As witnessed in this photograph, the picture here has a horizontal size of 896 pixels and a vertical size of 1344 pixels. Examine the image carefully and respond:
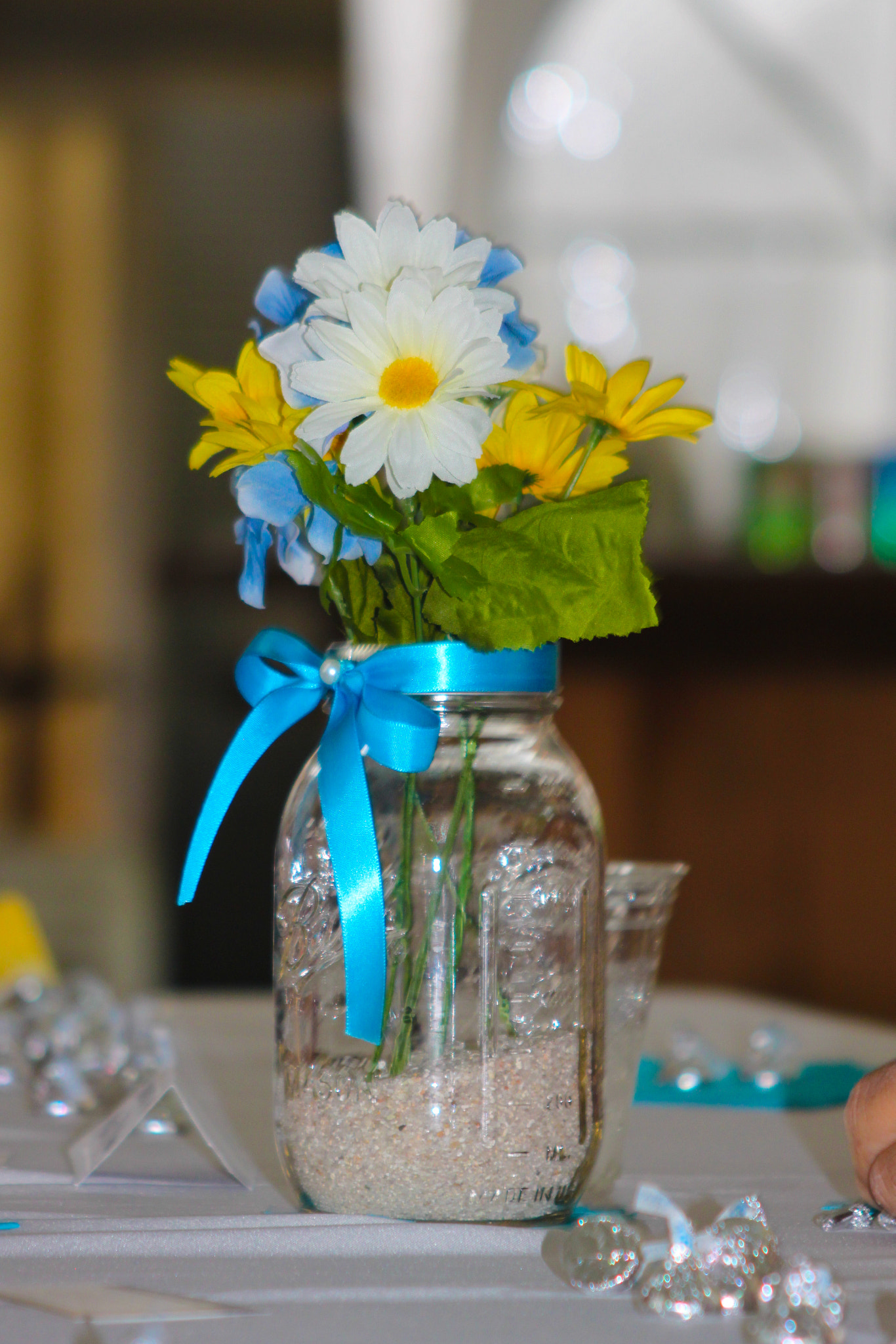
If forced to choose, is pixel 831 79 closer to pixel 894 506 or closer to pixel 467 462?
pixel 894 506

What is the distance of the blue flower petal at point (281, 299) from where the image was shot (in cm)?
57

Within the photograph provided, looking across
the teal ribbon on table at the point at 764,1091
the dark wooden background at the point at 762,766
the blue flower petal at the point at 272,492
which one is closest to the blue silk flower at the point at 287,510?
the blue flower petal at the point at 272,492

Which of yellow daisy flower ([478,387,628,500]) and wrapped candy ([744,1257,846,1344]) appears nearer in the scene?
wrapped candy ([744,1257,846,1344])

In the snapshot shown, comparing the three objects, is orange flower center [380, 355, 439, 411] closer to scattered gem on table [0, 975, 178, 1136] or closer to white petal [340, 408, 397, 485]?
white petal [340, 408, 397, 485]

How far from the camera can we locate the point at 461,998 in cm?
54

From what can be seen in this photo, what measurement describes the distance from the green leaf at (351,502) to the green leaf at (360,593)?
0.03 m

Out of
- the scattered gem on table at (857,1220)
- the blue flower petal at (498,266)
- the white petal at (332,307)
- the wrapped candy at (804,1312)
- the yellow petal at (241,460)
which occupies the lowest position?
the scattered gem on table at (857,1220)

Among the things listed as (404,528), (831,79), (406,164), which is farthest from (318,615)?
(404,528)

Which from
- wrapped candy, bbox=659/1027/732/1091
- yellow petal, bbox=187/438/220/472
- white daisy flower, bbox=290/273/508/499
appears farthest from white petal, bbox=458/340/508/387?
wrapped candy, bbox=659/1027/732/1091

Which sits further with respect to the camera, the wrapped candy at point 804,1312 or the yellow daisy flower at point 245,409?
the yellow daisy flower at point 245,409

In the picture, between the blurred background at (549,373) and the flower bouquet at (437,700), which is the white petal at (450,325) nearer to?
the flower bouquet at (437,700)

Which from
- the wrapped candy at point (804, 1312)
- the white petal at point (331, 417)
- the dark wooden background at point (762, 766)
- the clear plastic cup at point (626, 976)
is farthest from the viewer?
the dark wooden background at point (762, 766)

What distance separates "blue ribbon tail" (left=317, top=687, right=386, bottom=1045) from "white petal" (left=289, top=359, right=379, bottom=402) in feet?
0.39

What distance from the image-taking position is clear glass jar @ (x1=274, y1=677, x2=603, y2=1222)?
1.74ft
